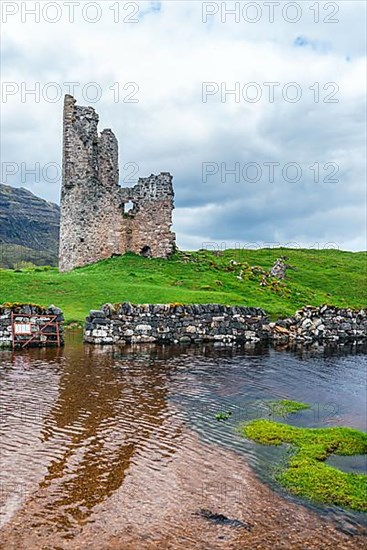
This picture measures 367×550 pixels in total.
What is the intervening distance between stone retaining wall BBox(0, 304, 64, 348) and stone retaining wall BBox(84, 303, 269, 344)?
187 cm

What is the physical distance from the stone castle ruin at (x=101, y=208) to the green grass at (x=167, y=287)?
5.57 ft

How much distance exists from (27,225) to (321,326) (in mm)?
145385

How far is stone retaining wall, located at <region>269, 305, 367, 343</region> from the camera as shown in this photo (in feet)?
95.0

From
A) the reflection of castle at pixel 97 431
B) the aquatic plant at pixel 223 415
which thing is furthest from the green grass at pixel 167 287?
the aquatic plant at pixel 223 415

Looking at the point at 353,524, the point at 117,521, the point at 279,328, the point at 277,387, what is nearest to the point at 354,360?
the point at 279,328

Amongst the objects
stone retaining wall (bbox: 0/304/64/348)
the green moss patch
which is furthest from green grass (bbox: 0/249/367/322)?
the green moss patch

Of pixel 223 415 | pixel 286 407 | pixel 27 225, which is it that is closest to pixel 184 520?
pixel 223 415

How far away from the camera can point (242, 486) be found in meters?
9.09

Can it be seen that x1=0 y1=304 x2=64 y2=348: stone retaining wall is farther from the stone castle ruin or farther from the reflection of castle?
the stone castle ruin

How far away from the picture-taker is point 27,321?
907 inches

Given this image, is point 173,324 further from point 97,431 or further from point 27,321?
point 97,431

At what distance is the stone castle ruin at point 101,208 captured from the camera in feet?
148

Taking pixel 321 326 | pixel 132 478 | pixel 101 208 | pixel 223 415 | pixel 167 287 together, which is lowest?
pixel 132 478

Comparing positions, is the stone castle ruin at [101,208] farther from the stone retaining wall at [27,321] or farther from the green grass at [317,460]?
the green grass at [317,460]
